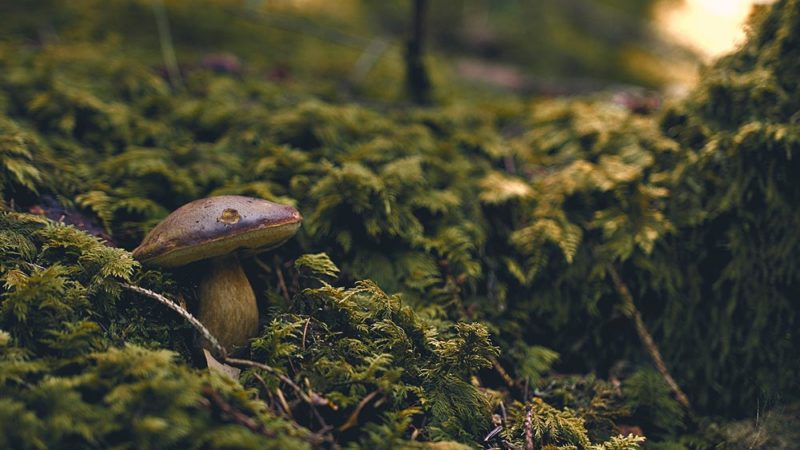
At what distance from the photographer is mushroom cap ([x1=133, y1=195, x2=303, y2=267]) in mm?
1689

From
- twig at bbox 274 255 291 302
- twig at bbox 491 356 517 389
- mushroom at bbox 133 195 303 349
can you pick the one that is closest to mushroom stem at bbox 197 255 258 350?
mushroom at bbox 133 195 303 349

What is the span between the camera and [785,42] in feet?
8.36

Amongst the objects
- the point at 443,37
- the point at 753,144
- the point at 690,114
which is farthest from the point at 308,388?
the point at 443,37

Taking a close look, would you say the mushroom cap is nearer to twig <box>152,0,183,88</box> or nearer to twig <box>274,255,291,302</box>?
twig <box>274,255,291,302</box>

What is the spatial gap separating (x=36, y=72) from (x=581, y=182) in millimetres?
3141

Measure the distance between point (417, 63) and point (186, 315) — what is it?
258 centimetres

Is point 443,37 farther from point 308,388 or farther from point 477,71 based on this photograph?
point 308,388

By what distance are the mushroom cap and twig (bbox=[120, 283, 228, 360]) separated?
109 mm

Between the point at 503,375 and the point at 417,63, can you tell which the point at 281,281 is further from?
the point at 417,63

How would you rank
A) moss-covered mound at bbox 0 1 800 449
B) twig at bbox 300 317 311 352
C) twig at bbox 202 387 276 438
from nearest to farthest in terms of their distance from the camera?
twig at bbox 202 387 276 438 → moss-covered mound at bbox 0 1 800 449 → twig at bbox 300 317 311 352

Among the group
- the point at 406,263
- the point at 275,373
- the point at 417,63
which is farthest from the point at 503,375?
the point at 417,63

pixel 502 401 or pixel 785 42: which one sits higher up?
pixel 785 42

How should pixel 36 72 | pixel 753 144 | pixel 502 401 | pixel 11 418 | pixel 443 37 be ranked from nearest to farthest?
1. pixel 11 418
2. pixel 502 401
3. pixel 753 144
4. pixel 36 72
5. pixel 443 37

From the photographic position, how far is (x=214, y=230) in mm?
1680
